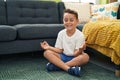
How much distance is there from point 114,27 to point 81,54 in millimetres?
370

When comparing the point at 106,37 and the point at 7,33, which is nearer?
the point at 106,37

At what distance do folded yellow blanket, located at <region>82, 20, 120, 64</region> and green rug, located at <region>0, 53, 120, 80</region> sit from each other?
0.18 meters

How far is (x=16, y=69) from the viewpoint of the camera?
1662 mm

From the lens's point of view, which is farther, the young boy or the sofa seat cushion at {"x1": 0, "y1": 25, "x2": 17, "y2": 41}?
the sofa seat cushion at {"x1": 0, "y1": 25, "x2": 17, "y2": 41}

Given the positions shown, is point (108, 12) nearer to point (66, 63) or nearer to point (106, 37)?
point (106, 37)

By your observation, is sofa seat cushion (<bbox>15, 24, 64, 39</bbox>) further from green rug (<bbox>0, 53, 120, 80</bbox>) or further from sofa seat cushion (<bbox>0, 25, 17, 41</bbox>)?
green rug (<bbox>0, 53, 120, 80</bbox>)

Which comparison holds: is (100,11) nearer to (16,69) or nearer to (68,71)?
(68,71)

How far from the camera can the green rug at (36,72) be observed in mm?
1458

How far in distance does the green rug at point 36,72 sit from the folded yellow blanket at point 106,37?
18 cm

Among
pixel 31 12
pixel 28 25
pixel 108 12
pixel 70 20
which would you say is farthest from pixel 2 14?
pixel 108 12

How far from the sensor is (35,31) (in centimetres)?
190

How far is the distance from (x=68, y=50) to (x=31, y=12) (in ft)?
3.42

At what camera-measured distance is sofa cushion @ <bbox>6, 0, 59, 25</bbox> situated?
2.35 m

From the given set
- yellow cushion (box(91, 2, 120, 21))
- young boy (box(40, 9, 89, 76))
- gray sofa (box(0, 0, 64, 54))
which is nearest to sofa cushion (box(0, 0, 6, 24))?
gray sofa (box(0, 0, 64, 54))
